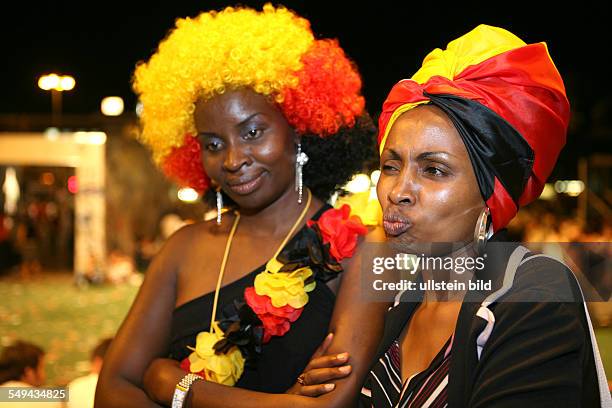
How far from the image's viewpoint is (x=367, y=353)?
1874 millimetres

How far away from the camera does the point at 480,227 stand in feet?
4.66

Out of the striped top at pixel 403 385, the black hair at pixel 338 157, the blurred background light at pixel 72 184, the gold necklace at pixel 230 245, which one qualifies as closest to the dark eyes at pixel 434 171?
the striped top at pixel 403 385

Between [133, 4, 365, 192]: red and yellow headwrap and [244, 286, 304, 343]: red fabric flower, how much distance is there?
59 centimetres

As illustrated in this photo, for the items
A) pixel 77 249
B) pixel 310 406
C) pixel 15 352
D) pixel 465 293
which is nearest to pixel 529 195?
pixel 465 293

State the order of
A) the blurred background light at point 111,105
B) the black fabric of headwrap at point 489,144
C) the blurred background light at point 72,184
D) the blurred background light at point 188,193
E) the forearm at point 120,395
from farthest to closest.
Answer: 1. the blurred background light at point 72,184
2. the blurred background light at point 111,105
3. the blurred background light at point 188,193
4. the forearm at point 120,395
5. the black fabric of headwrap at point 489,144

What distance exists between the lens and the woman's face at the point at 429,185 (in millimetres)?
1392

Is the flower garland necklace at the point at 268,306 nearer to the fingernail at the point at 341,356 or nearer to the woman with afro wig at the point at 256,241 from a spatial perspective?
the woman with afro wig at the point at 256,241

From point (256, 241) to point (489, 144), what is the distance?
1030mm

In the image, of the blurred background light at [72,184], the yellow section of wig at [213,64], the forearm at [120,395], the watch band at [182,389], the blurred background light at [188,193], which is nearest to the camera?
the watch band at [182,389]

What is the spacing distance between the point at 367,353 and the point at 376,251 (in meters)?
0.27

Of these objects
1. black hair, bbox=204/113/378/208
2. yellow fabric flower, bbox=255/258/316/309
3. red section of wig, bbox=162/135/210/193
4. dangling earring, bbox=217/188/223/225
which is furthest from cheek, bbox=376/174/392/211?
red section of wig, bbox=162/135/210/193

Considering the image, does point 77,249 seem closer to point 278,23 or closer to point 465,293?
point 278,23

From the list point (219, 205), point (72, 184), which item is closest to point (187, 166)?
point (219, 205)
